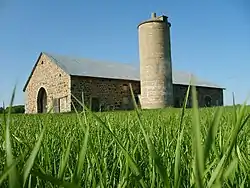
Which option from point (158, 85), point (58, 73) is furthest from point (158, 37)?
point (58, 73)

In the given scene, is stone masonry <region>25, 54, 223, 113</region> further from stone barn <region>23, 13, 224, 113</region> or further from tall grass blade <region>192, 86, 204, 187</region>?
tall grass blade <region>192, 86, 204, 187</region>

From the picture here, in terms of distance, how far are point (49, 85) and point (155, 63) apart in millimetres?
5562

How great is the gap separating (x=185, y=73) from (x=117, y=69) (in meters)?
5.66

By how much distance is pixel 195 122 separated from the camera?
0.53 feet

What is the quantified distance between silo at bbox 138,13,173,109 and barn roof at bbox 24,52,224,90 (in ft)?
6.62

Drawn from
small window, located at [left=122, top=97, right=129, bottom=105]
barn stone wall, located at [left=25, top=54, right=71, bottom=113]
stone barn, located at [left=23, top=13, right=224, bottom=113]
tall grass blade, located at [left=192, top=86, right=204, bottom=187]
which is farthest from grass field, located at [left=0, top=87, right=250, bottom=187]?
small window, located at [left=122, top=97, right=129, bottom=105]

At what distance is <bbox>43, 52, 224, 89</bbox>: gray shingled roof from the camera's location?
16.1m

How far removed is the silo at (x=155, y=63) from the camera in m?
15.2

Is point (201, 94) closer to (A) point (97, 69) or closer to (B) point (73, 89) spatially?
(A) point (97, 69)

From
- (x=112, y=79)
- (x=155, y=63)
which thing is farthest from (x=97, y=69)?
(x=155, y=63)

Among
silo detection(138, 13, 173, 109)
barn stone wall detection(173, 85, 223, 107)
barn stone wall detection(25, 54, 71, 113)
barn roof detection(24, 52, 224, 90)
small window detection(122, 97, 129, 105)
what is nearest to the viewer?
silo detection(138, 13, 173, 109)

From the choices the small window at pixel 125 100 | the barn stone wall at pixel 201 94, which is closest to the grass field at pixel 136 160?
the small window at pixel 125 100

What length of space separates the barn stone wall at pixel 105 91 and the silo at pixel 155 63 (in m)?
1.06

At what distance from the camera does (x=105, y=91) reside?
16250 millimetres
